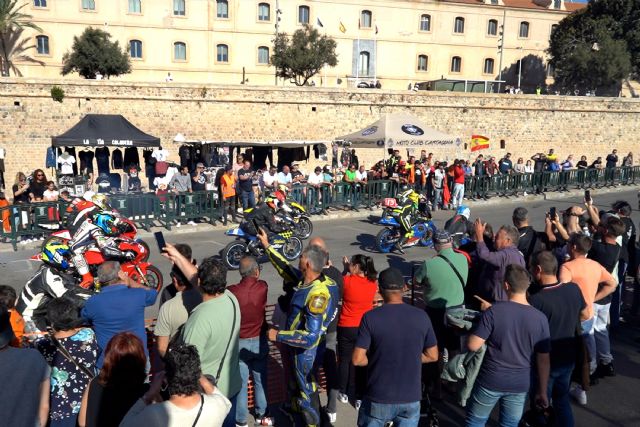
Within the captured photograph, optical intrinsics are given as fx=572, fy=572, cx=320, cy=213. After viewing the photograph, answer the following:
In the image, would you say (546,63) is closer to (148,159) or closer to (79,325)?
(148,159)

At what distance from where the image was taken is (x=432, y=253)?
43.7 ft

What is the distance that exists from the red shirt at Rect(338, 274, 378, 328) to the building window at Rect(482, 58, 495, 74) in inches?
2108

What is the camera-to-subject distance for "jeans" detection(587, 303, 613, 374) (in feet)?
20.2

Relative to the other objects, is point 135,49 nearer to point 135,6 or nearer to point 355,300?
point 135,6

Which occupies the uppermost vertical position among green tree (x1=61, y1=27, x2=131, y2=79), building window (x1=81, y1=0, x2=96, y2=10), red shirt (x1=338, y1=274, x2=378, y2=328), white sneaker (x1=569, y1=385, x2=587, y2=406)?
building window (x1=81, y1=0, x2=96, y2=10)

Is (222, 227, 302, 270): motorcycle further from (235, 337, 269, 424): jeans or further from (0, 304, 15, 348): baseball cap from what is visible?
(0, 304, 15, 348): baseball cap

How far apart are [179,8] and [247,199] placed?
34.3m

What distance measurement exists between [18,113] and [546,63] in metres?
48.6

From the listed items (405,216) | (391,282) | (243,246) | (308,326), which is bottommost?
Answer: (243,246)

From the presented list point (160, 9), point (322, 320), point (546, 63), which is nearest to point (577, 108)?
point (546, 63)

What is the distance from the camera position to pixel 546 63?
186ft

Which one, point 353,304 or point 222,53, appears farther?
point 222,53

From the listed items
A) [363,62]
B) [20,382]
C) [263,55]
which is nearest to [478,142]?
[363,62]

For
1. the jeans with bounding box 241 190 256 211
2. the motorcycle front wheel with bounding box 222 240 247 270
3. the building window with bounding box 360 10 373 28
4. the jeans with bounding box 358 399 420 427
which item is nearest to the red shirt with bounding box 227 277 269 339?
the jeans with bounding box 358 399 420 427
